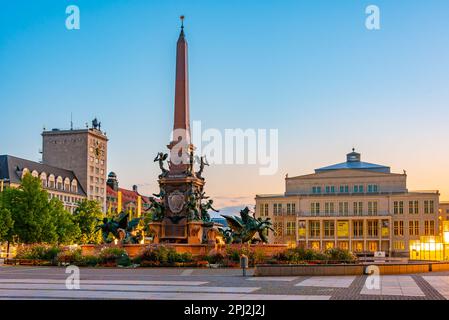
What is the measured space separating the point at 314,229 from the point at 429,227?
876 inches

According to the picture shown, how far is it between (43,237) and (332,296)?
6369cm

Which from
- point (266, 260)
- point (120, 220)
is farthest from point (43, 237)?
point (266, 260)

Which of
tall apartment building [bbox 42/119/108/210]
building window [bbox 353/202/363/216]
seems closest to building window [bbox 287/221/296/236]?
building window [bbox 353/202/363/216]

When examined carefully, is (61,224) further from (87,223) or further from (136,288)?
(136,288)

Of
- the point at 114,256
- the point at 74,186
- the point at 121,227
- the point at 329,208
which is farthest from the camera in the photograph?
the point at 74,186

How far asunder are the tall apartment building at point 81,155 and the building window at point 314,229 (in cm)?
4628

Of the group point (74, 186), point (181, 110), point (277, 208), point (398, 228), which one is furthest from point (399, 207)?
point (181, 110)

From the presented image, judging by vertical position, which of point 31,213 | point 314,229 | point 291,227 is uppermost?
point 31,213

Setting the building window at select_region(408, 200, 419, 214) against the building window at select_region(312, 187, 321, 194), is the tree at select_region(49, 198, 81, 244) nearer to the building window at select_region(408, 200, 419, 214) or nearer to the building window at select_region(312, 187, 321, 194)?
the building window at select_region(312, 187, 321, 194)

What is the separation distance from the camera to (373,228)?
447ft

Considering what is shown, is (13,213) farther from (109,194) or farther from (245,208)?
(109,194)

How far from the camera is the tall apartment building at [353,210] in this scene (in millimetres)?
133425

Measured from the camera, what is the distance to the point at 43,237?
261 feet
